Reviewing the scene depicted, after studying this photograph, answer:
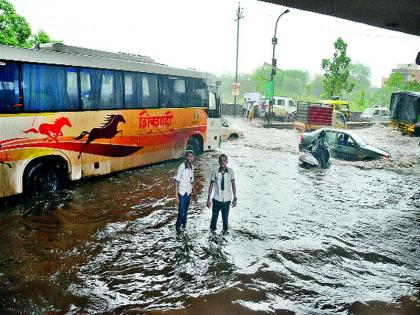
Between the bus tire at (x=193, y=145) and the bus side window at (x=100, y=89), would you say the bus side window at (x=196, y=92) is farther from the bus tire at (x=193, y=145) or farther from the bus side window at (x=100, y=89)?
the bus side window at (x=100, y=89)

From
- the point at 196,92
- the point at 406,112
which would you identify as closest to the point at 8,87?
the point at 196,92

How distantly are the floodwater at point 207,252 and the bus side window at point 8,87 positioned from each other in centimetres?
232

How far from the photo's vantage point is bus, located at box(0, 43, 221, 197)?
7824 mm

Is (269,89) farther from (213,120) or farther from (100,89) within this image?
(100,89)

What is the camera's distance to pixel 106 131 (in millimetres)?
10312

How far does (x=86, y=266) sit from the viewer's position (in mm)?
5590

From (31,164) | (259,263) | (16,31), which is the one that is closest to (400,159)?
(259,263)

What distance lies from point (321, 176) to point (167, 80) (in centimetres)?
683

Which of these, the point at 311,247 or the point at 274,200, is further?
the point at 274,200

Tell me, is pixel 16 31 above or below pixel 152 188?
above

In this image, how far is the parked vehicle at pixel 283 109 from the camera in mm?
33969

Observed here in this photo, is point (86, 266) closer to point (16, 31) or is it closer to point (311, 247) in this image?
point (311, 247)

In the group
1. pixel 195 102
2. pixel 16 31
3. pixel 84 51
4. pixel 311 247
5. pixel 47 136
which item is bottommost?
pixel 311 247

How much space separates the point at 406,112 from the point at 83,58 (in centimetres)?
2431
